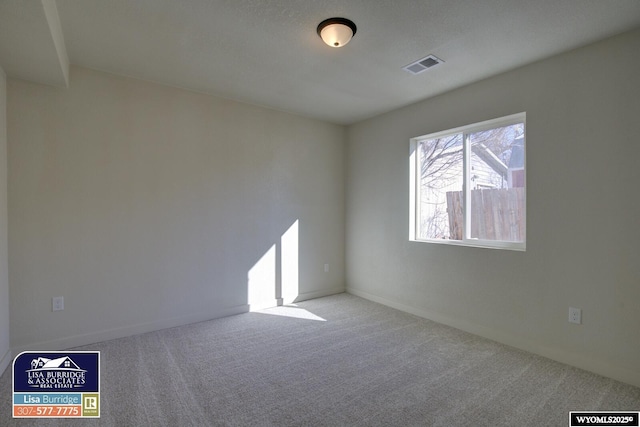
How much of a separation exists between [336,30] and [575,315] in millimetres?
2908

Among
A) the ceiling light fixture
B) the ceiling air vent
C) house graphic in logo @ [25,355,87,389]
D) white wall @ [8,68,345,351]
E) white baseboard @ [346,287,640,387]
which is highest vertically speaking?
the ceiling air vent

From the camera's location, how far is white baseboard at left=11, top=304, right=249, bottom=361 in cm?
273

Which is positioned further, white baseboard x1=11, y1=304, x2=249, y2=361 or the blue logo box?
white baseboard x1=11, y1=304, x2=249, y2=361

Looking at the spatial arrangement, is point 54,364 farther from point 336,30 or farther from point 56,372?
point 336,30

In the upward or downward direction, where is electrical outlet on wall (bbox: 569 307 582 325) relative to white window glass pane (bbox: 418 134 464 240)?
downward

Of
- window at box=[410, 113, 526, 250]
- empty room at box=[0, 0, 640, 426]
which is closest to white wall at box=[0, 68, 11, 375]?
empty room at box=[0, 0, 640, 426]

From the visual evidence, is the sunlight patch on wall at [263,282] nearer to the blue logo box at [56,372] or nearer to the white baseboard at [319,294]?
the white baseboard at [319,294]

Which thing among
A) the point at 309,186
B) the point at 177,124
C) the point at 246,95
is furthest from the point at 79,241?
the point at 309,186

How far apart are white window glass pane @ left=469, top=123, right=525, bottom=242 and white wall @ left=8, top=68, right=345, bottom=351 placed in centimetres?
214

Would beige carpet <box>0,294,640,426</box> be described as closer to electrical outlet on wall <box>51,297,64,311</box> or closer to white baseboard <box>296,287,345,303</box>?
electrical outlet on wall <box>51,297,64,311</box>

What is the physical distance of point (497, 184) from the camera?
3.18 meters

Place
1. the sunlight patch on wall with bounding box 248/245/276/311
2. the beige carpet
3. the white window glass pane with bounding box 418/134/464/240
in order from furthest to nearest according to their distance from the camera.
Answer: the sunlight patch on wall with bounding box 248/245/276/311 < the white window glass pane with bounding box 418/134/464/240 < the beige carpet

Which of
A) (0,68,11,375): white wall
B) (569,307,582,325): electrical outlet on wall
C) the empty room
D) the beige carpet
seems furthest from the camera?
(569,307,582,325): electrical outlet on wall
